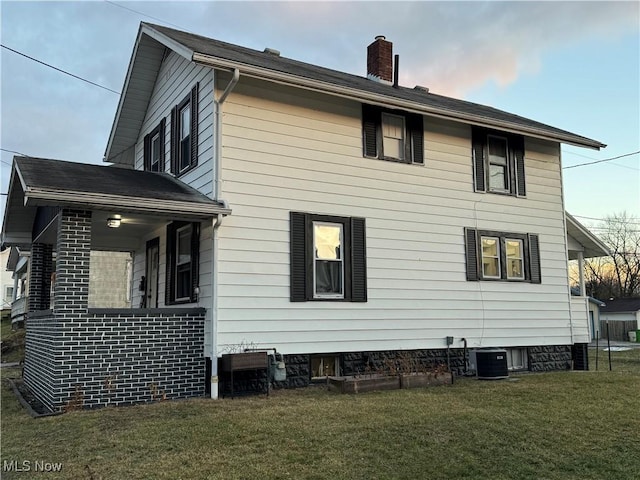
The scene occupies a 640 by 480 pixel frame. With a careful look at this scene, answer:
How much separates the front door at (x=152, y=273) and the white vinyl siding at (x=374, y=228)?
11.7 ft

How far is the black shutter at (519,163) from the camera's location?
13.0m

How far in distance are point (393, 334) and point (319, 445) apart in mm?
5179

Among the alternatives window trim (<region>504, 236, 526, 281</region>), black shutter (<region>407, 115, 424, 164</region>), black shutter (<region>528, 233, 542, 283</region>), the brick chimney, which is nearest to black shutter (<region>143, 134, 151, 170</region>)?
the brick chimney

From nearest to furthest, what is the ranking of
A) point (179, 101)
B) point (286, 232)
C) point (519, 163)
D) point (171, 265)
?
point (286, 232)
point (171, 265)
point (179, 101)
point (519, 163)

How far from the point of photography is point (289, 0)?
44.8ft

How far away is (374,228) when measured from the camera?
1085 cm

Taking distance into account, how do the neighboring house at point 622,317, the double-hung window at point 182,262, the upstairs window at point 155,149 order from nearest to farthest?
the double-hung window at point 182,262 < the upstairs window at point 155,149 < the neighboring house at point 622,317

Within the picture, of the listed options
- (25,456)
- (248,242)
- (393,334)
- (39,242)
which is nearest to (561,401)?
(393,334)

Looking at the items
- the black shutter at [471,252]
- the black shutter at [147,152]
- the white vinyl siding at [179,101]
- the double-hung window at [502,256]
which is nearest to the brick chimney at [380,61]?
the black shutter at [471,252]

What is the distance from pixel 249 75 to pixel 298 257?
310 cm

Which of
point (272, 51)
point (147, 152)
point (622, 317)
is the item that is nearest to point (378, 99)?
point (272, 51)

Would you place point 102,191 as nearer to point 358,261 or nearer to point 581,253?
point 358,261

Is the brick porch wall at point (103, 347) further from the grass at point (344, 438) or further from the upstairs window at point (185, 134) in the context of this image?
the upstairs window at point (185, 134)

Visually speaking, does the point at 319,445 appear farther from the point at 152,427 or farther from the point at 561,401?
the point at 561,401
